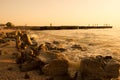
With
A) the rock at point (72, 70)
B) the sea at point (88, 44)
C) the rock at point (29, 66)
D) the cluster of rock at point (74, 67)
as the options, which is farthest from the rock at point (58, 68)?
the sea at point (88, 44)

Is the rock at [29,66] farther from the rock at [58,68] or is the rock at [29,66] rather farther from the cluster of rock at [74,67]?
the rock at [58,68]

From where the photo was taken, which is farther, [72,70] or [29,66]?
[29,66]

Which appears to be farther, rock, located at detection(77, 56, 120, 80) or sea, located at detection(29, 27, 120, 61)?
sea, located at detection(29, 27, 120, 61)

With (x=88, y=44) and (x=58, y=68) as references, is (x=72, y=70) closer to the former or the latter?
(x=58, y=68)

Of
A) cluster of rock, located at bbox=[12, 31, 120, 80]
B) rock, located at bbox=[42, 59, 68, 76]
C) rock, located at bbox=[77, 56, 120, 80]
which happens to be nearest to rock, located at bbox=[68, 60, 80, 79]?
cluster of rock, located at bbox=[12, 31, 120, 80]

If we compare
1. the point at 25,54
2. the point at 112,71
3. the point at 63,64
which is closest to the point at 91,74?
the point at 112,71

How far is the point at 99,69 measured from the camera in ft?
24.3

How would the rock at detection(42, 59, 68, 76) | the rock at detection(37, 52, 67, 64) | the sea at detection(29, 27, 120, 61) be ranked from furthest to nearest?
the sea at detection(29, 27, 120, 61), the rock at detection(37, 52, 67, 64), the rock at detection(42, 59, 68, 76)

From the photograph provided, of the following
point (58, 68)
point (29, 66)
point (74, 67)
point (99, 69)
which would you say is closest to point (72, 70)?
point (74, 67)

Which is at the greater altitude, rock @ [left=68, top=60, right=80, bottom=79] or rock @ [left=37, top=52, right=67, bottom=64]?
rock @ [left=37, top=52, right=67, bottom=64]

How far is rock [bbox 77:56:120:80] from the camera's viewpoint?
740cm

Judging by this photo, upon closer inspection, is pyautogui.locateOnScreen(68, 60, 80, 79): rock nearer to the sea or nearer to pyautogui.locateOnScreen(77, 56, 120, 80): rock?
pyautogui.locateOnScreen(77, 56, 120, 80): rock

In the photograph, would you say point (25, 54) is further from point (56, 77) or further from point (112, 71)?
point (112, 71)

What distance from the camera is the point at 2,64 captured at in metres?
10.9
